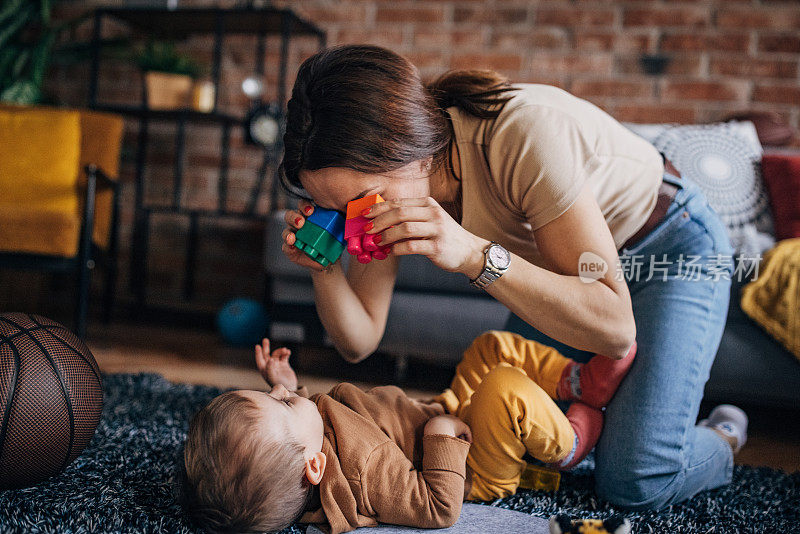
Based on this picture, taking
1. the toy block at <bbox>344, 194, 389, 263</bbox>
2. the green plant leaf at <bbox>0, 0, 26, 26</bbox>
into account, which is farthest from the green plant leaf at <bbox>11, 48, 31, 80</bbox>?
the toy block at <bbox>344, 194, 389, 263</bbox>

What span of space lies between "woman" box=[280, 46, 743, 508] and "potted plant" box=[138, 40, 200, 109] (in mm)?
1688

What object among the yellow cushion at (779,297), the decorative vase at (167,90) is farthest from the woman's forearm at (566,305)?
the decorative vase at (167,90)

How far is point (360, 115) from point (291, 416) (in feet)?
1.45

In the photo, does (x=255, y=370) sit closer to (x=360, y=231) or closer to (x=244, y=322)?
(x=244, y=322)

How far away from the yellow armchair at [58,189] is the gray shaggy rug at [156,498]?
0.76 m

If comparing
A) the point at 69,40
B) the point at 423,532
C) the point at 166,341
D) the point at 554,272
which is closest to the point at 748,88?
the point at 554,272

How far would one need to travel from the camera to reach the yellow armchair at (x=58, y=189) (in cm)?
190

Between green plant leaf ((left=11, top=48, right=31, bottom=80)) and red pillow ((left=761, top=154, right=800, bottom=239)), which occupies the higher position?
green plant leaf ((left=11, top=48, right=31, bottom=80))

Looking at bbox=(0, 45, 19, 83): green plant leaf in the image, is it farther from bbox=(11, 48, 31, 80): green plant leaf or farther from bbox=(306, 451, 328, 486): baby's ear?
bbox=(306, 451, 328, 486): baby's ear

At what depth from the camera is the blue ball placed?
2285 millimetres

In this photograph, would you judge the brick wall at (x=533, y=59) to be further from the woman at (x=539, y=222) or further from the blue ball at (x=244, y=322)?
the woman at (x=539, y=222)

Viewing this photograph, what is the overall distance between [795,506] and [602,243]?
2.10ft

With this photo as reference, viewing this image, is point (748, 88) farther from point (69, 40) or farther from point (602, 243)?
point (69, 40)

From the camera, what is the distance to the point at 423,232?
Answer: 2.65 ft
